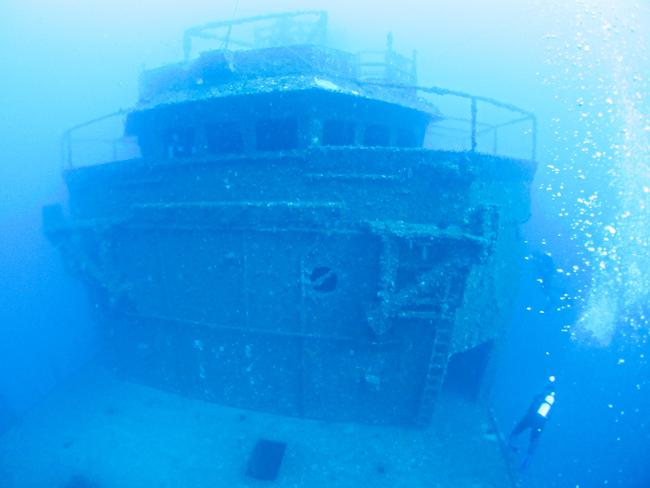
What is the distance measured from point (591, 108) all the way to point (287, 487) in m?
46.2

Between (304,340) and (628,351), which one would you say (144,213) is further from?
(628,351)

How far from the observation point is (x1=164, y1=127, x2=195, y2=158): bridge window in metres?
8.22

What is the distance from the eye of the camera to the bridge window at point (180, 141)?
8.22 metres

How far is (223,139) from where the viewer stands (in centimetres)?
795

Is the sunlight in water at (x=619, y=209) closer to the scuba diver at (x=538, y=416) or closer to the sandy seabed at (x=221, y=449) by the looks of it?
the scuba diver at (x=538, y=416)

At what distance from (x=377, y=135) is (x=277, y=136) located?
6.79 ft

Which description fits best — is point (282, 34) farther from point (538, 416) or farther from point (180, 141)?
point (538, 416)

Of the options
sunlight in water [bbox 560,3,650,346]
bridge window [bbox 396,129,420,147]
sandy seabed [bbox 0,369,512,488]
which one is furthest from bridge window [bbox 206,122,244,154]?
sunlight in water [bbox 560,3,650,346]

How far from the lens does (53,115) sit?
98.2 feet

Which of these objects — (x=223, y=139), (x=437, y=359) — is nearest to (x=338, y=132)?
(x=223, y=139)

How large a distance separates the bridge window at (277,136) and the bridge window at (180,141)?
60.9 inches

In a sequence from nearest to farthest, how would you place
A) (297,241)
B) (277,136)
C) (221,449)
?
1. (297,241)
2. (221,449)
3. (277,136)

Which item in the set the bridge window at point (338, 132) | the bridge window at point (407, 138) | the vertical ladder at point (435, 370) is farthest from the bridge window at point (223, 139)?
the vertical ladder at point (435, 370)

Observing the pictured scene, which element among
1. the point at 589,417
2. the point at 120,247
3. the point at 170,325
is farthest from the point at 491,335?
the point at 589,417
